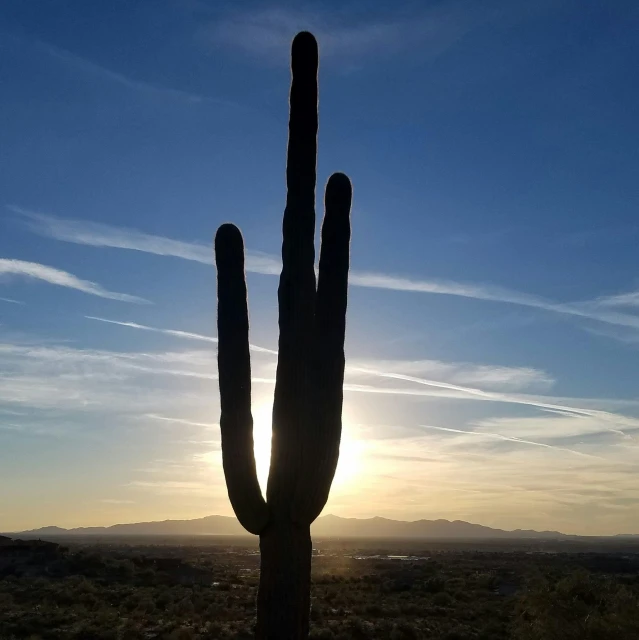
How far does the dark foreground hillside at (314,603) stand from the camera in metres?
15.3

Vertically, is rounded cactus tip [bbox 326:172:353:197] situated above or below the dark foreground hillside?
above

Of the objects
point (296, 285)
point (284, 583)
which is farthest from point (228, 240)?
point (284, 583)

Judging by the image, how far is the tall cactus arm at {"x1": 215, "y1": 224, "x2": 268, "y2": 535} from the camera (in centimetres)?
973

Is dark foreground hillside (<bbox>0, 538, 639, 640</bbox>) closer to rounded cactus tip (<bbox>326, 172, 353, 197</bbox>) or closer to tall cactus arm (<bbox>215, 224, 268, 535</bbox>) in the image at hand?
tall cactus arm (<bbox>215, 224, 268, 535</bbox>)

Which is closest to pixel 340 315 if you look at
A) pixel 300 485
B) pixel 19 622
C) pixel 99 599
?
pixel 300 485

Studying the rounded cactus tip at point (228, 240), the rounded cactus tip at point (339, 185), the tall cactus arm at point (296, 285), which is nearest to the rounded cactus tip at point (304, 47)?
the tall cactus arm at point (296, 285)

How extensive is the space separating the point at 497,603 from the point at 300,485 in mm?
20102

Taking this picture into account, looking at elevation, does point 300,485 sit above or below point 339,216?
below

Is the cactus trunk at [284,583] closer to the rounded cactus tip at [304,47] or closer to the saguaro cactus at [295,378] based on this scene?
the saguaro cactus at [295,378]

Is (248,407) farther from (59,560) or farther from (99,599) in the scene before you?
(59,560)

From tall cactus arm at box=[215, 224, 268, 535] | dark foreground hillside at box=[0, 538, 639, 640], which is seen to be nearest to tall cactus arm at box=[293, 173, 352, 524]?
tall cactus arm at box=[215, 224, 268, 535]

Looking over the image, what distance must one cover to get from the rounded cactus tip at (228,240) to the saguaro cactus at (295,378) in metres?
0.02

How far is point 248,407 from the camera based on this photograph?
1015cm

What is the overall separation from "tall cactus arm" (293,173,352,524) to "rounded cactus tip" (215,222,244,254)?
4.35 ft
